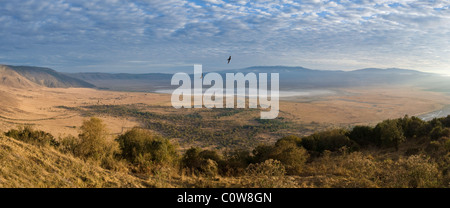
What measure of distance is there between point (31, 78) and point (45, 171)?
7491 inches

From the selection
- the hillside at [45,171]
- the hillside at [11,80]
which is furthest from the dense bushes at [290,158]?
the hillside at [11,80]

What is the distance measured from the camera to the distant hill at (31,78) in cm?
13325

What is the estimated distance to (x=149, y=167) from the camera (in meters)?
9.97

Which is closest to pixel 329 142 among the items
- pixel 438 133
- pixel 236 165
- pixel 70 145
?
pixel 438 133

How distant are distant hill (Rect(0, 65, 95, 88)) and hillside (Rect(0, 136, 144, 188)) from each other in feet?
502

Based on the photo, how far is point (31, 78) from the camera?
158125mm

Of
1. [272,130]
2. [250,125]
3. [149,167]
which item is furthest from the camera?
[250,125]

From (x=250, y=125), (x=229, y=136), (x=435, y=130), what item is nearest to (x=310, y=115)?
(x=250, y=125)

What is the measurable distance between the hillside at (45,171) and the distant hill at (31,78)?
153071mm

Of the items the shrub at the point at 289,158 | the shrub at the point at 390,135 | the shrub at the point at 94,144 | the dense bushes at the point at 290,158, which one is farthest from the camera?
the shrub at the point at 390,135

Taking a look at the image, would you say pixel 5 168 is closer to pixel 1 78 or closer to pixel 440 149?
pixel 440 149

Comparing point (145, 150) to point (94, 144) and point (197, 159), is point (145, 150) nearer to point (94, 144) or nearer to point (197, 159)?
point (94, 144)

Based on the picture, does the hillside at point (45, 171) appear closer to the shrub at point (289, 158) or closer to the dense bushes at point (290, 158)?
the dense bushes at point (290, 158)
